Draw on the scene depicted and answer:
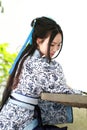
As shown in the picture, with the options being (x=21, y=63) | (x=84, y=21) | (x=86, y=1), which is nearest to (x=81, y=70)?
(x=84, y=21)

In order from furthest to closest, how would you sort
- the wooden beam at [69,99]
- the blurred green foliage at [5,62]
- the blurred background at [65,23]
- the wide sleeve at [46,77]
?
the blurred background at [65,23] → the blurred green foliage at [5,62] → the wide sleeve at [46,77] → the wooden beam at [69,99]

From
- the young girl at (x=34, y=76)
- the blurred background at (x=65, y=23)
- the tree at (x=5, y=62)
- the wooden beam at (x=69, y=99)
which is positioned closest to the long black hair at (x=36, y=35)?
the young girl at (x=34, y=76)

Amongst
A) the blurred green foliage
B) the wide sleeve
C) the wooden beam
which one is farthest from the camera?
Result: the blurred green foliage

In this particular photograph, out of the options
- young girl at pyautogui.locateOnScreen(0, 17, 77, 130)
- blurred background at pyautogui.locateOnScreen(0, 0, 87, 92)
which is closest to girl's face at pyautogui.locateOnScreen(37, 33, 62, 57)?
young girl at pyautogui.locateOnScreen(0, 17, 77, 130)

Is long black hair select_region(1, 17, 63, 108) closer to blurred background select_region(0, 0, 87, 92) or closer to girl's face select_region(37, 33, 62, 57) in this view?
girl's face select_region(37, 33, 62, 57)

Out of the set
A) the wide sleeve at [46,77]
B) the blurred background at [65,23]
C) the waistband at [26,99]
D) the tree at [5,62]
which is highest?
the blurred background at [65,23]

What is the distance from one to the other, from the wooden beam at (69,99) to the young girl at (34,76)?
8 cm

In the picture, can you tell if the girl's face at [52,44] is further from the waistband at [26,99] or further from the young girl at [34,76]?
the waistband at [26,99]

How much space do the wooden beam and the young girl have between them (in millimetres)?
75

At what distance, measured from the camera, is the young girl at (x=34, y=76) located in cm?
130

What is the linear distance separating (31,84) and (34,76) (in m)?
0.04

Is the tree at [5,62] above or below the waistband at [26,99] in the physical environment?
above

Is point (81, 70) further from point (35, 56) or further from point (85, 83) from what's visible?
point (35, 56)

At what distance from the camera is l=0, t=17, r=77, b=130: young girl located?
4.28 ft
